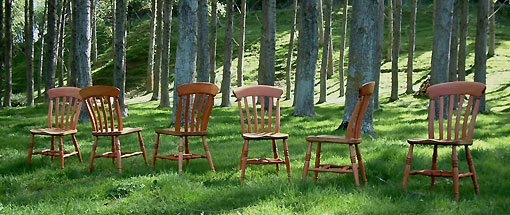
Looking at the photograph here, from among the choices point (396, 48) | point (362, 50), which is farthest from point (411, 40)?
point (362, 50)

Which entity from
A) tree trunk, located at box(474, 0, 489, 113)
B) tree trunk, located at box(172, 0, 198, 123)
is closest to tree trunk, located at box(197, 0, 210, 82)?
tree trunk, located at box(172, 0, 198, 123)

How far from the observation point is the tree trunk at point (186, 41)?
36.8 feet

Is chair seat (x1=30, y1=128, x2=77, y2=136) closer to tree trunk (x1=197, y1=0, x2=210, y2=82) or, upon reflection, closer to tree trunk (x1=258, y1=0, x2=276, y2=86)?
tree trunk (x1=197, y1=0, x2=210, y2=82)

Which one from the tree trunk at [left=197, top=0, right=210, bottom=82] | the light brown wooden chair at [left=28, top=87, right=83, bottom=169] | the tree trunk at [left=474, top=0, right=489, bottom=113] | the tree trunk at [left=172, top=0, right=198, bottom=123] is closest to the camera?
the light brown wooden chair at [left=28, top=87, right=83, bottom=169]

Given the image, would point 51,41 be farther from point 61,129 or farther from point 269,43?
point 61,129

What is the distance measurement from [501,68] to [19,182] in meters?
26.9

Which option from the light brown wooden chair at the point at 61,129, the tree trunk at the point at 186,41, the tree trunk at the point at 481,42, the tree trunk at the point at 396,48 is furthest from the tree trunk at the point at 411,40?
the light brown wooden chair at the point at 61,129

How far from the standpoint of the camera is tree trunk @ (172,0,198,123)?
11227 millimetres

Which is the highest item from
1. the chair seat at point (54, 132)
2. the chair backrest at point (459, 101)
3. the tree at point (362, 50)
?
the tree at point (362, 50)

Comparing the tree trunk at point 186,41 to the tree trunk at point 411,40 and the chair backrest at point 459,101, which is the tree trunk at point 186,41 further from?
the tree trunk at point 411,40

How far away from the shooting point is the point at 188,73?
1125 cm

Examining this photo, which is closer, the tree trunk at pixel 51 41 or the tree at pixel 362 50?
the tree at pixel 362 50

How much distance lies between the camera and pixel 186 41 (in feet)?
37.0

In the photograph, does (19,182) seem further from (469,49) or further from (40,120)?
(469,49)
